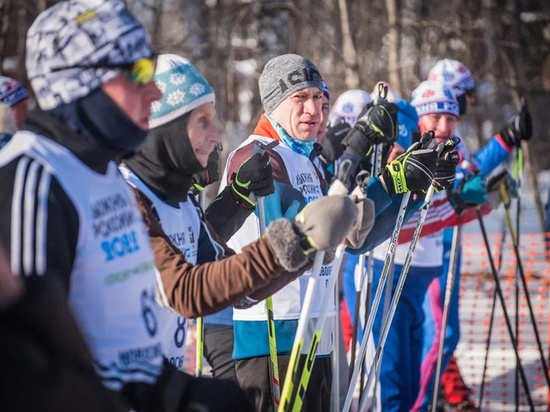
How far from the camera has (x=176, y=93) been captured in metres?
2.43

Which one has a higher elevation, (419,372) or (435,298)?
(435,298)

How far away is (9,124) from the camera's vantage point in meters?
3.62

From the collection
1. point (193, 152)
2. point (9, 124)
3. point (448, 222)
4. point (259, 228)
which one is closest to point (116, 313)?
point (193, 152)

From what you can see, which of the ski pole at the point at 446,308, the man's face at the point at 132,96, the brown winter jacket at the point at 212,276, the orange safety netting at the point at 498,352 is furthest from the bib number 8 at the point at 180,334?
the orange safety netting at the point at 498,352

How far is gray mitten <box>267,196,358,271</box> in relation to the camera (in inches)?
82.7

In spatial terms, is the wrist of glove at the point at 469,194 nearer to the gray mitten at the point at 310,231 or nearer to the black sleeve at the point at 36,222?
the gray mitten at the point at 310,231

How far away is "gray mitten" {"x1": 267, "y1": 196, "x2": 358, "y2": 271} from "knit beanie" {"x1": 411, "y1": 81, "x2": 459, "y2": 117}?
3559mm

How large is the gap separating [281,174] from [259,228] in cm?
26

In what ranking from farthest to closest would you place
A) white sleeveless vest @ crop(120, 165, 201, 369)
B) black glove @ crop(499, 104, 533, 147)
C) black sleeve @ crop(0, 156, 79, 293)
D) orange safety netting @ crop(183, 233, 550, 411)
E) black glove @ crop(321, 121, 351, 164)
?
1. orange safety netting @ crop(183, 233, 550, 411)
2. black glove @ crop(499, 104, 533, 147)
3. black glove @ crop(321, 121, 351, 164)
4. white sleeveless vest @ crop(120, 165, 201, 369)
5. black sleeve @ crop(0, 156, 79, 293)

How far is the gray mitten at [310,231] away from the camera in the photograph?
2.10 metres

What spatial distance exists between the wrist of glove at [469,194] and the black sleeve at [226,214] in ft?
8.02

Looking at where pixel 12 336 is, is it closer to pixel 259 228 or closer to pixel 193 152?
pixel 193 152

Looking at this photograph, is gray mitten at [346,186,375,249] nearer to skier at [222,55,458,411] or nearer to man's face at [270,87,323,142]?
skier at [222,55,458,411]

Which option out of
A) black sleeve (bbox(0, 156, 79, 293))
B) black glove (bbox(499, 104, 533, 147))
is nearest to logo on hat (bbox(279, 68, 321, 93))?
black sleeve (bbox(0, 156, 79, 293))
